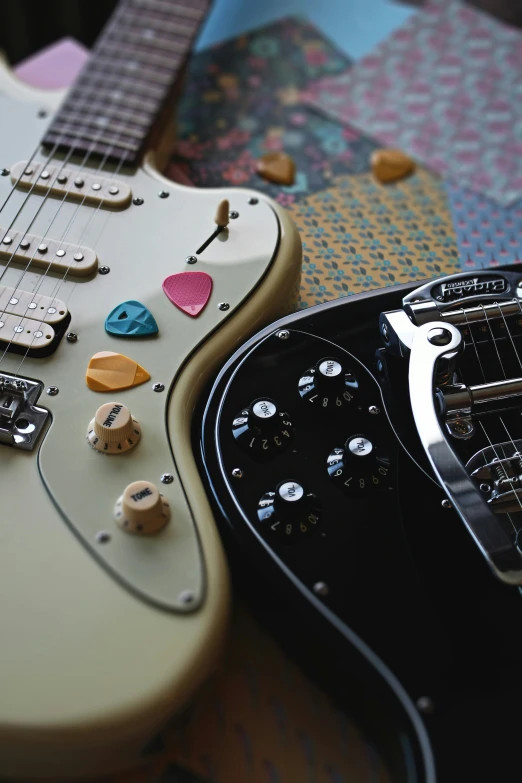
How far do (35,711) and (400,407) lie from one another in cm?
37

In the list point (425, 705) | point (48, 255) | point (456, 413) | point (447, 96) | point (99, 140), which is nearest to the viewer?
point (425, 705)

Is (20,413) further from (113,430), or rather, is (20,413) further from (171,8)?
(171,8)

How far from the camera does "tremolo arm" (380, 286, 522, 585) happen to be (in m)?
0.55

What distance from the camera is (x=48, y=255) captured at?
0.73 meters

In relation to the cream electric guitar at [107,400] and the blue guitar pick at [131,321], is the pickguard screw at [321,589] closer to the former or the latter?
the cream electric guitar at [107,400]

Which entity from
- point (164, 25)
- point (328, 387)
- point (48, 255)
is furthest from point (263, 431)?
point (164, 25)

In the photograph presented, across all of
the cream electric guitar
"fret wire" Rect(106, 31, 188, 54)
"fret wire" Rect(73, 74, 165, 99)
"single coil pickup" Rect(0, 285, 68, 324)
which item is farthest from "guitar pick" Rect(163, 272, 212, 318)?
"fret wire" Rect(106, 31, 188, 54)

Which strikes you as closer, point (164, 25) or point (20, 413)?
point (20, 413)

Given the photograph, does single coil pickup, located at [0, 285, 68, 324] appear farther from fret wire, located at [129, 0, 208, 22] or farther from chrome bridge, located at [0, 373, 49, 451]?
fret wire, located at [129, 0, 208, 22]

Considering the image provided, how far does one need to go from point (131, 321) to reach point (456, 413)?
1.00ft

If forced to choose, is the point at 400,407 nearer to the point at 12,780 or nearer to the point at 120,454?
the point at 120,454

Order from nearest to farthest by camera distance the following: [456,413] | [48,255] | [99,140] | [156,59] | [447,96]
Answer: [456,413]
[48,255]
[99,140]
[156,59]
[447,96]

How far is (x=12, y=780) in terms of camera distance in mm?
501

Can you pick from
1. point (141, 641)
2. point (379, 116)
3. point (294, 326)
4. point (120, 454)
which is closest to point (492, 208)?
point (379, 116)
